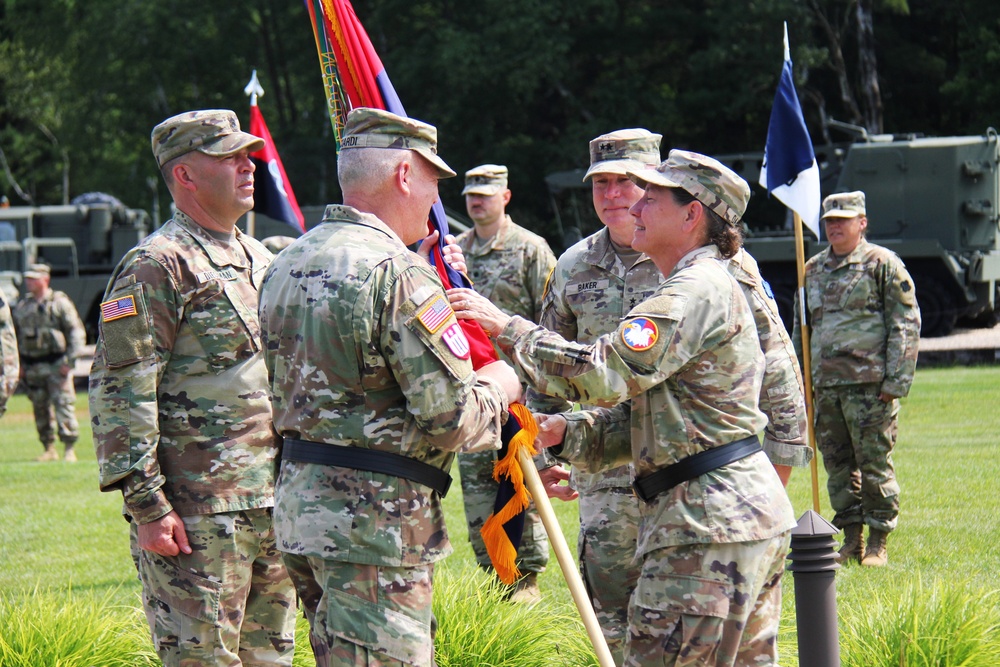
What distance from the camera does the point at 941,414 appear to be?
1376 cm

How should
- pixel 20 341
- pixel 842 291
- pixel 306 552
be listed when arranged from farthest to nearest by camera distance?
pixel 20 341 < pixel 842 291 < pixel 306 552

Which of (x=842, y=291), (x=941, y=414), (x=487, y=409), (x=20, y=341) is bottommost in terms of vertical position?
(x=941, y=414)

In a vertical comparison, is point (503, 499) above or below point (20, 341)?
above

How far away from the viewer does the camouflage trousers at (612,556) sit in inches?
201

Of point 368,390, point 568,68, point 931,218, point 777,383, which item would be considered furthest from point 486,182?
point 568,68

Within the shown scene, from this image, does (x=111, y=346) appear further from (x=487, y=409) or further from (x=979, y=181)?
(x=979, y=181)

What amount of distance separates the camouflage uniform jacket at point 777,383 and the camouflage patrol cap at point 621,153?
64cm

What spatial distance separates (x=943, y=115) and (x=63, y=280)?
22.1 metres

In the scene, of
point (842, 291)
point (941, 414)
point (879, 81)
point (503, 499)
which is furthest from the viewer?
point (879, 81)

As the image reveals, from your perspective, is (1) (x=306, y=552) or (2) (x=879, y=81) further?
(2) (x=879, y=81)

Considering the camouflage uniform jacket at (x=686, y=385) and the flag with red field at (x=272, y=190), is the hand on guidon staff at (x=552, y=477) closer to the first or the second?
the camouflage uniform jacket at (x=686, y=385)

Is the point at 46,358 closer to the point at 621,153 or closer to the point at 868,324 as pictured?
the point at 868,324

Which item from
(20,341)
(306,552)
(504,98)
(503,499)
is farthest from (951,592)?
(504,98)

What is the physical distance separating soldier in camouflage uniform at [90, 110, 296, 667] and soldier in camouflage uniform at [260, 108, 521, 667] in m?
0.80
